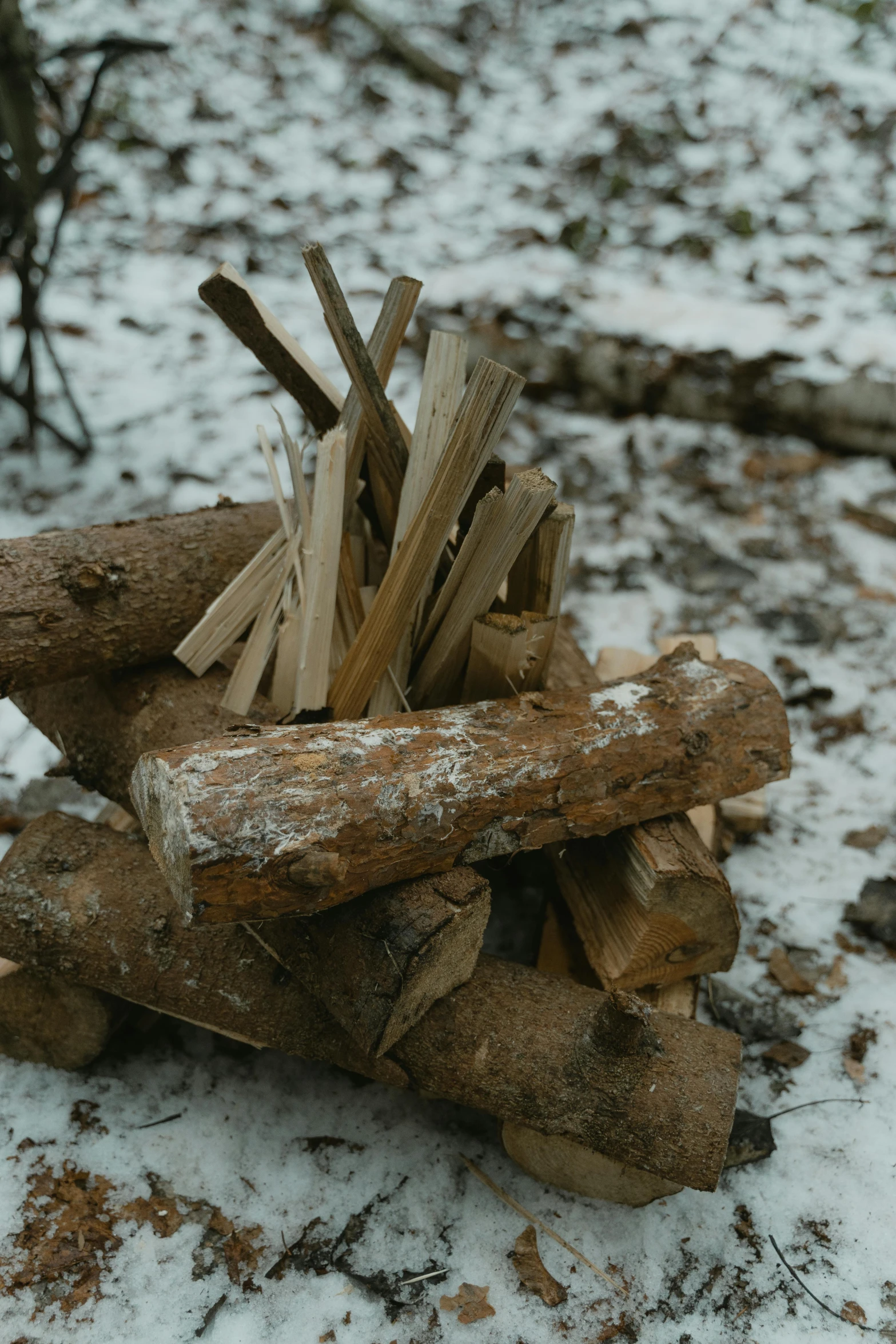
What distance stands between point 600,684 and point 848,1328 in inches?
51.2

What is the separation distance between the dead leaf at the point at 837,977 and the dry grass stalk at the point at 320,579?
1453 mm

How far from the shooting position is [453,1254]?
5.83 ft

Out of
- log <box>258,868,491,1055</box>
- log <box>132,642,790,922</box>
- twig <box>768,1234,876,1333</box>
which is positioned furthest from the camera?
twig <box>768,1234,876,1333</box>

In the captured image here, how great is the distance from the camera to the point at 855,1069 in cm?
211

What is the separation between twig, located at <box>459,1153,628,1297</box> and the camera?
1.75 m

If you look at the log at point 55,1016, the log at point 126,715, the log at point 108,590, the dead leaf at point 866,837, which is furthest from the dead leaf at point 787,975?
the log at point 108,590

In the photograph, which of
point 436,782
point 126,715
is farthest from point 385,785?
point 126,715

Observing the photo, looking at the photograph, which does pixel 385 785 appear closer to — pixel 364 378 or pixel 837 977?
pixel 364 378

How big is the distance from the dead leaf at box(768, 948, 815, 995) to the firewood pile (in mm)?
375

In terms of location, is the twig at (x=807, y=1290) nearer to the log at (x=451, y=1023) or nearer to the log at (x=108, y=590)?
the log at (x=451, y=1023)

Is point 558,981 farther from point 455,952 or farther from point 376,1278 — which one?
point 376,1278

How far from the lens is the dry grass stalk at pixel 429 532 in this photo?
1.80 m

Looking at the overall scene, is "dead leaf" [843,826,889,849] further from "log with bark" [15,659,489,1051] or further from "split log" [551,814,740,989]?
"log with bark" [15,659,489,1051]

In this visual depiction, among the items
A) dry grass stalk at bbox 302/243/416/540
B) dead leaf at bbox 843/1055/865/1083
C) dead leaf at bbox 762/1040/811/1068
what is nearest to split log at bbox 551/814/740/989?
dead leaf at bbox 762/1040/811/1068
